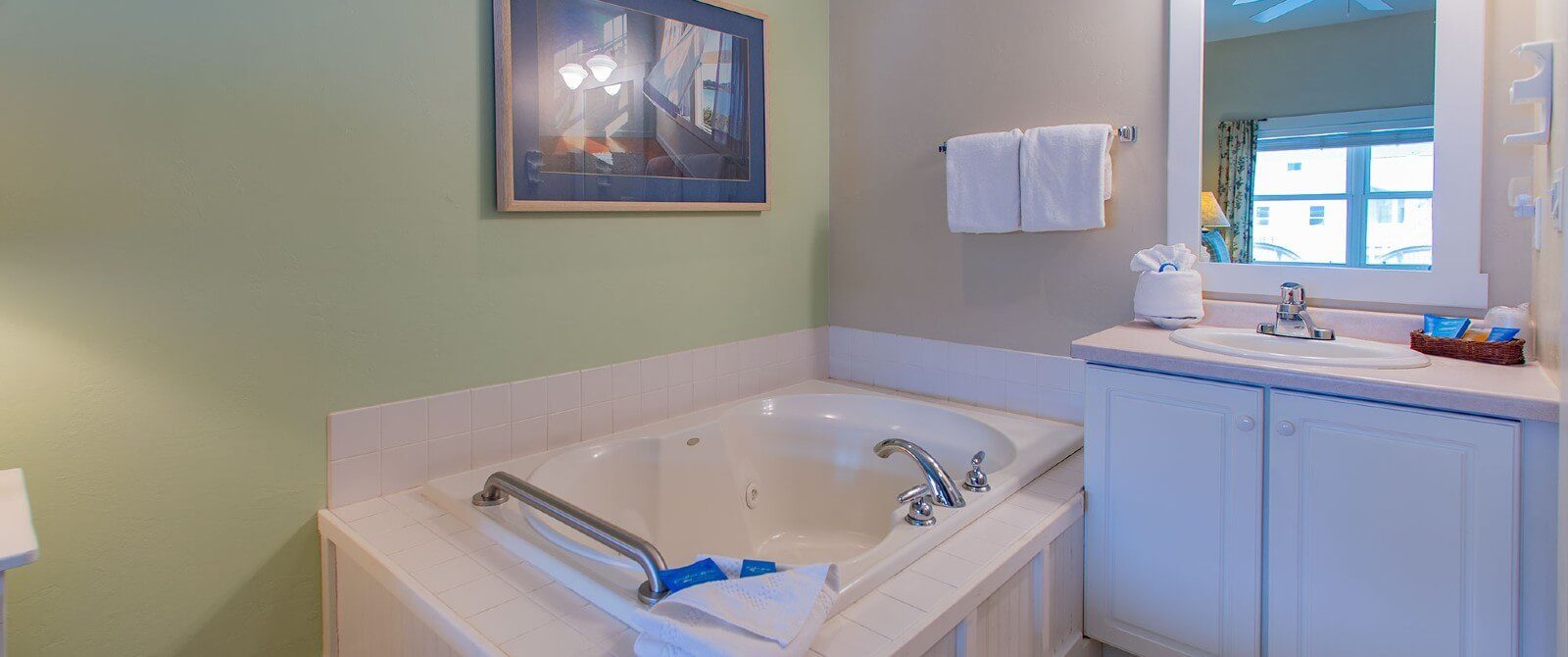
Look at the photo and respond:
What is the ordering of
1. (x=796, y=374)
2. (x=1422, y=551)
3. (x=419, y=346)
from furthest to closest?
(x=796, y=374), (x=419, y=346), (x=1422, y=551)

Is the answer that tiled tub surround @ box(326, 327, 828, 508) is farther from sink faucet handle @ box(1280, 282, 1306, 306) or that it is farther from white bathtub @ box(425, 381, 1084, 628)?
sink faucet handle @ box(1280, 282, 1306, 306)

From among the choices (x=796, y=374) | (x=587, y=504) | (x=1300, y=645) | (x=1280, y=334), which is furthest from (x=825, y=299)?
(x=1300, y=645)

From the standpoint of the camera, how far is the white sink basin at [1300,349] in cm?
176

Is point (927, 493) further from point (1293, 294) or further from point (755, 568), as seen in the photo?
point (1293, 294)

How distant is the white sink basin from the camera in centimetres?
176

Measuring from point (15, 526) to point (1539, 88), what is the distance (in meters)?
2.63

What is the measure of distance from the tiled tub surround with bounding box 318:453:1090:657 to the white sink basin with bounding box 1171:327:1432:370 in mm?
470

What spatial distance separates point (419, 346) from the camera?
2029mm

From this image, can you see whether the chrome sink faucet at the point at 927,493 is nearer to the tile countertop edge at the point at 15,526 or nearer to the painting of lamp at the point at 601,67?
the painting of lamp at the point at 601,67

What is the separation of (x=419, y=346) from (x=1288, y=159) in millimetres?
2189

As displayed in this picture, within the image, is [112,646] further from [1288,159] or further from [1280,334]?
[1288,159]

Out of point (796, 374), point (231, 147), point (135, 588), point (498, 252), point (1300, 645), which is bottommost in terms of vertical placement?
point (1300, 645)

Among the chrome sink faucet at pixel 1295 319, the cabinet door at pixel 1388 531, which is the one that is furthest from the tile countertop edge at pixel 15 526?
the chrome sink faucet at pixel 1295 319

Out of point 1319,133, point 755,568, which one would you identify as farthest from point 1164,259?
point 755,568
